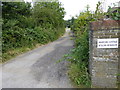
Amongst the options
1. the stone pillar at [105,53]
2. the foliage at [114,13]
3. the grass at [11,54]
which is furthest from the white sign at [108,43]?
the grass at [11,54]

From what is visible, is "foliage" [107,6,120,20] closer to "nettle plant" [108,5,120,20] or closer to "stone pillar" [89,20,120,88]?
"nettle plant" [108,5,120,20]

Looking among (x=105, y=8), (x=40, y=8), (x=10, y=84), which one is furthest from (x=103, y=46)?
(x=40, y=8)

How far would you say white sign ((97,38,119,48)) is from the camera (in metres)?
2.46

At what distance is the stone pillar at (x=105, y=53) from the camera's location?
8.02 ft

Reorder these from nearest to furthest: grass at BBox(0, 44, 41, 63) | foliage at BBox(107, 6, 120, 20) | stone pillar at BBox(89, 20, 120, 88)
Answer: stone pillar at BBox(89, 20, 120, 88)
foliage at BBox(107, 6, 120, 20)
grass at BBox(0, 44, 41, 63)

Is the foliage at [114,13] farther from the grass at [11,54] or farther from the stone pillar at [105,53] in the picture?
the grass at [11,54]

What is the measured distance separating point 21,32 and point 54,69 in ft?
15.2

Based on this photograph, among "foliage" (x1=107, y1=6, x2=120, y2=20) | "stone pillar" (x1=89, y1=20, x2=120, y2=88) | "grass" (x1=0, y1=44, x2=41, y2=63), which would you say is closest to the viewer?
"stone pillar" (x1=89, y1=20, x2=120, y2=88)

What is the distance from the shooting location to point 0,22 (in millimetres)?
5590

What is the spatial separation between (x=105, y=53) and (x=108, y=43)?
0.27 m

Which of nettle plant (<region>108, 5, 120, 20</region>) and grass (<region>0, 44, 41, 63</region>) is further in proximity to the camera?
grass (<region>0, 44, 41, 63</region>)

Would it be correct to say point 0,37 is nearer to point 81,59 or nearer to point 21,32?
point 21,32

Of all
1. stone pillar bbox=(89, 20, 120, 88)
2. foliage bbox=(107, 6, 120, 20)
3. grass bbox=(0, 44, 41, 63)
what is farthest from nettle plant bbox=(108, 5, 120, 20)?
grass bbox=(0, 44, 41, 63)

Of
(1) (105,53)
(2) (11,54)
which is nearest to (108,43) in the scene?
(1) (105,53)
